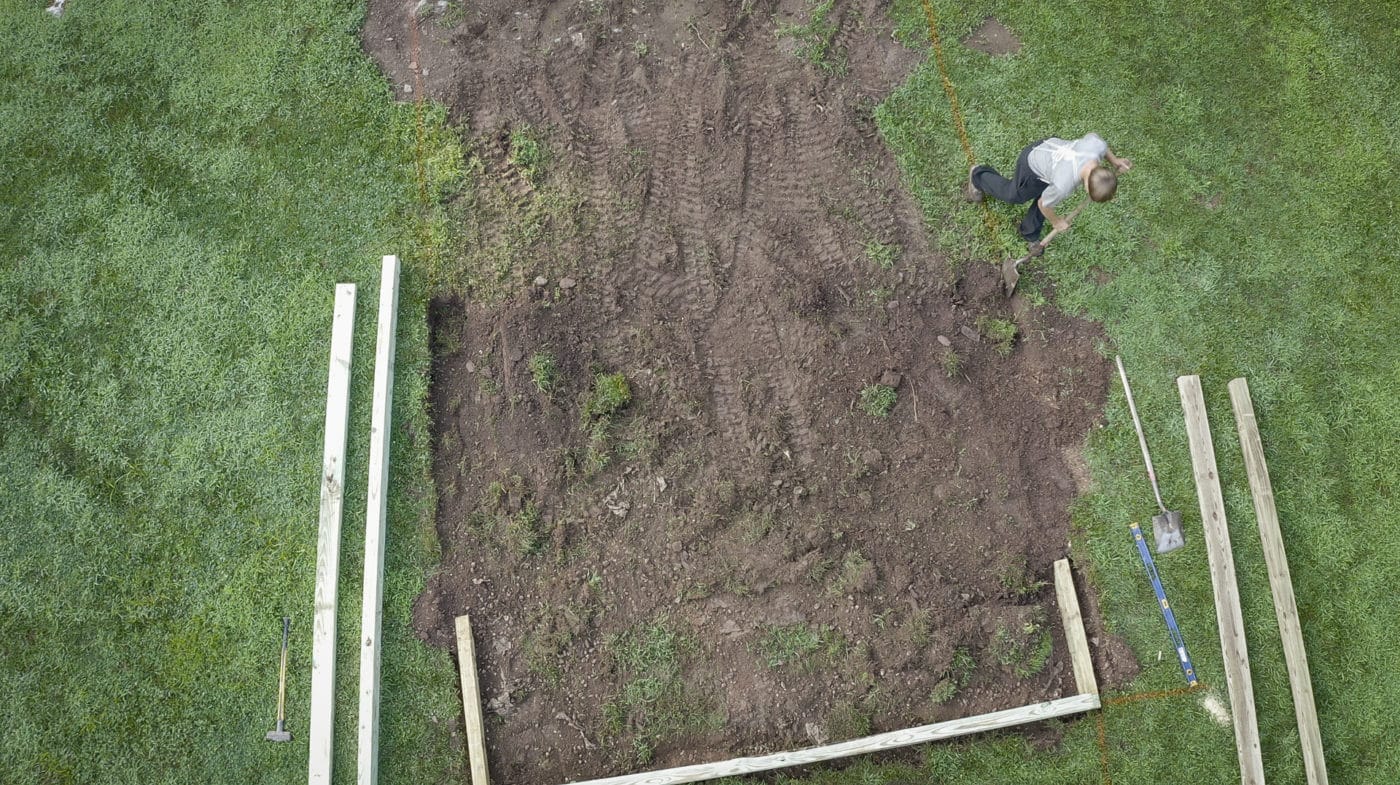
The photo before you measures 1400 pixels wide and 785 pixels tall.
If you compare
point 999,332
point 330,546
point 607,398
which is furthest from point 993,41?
point 330,546

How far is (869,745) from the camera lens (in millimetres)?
5258

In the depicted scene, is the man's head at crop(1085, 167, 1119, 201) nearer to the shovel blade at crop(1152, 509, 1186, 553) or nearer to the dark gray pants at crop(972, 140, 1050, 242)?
the dark gray pants at crop(972, 140, 1050, 242)

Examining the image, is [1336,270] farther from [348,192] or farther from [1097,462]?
[348,192]

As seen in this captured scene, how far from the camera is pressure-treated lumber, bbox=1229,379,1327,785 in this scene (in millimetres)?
5379

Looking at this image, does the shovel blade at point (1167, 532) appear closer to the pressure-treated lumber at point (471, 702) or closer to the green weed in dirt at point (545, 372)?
the green weed in dirt at point (545, 372)

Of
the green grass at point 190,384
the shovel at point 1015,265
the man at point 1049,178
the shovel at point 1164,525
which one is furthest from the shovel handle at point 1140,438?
the green grass at point 190,384

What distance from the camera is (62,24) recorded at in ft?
21.1

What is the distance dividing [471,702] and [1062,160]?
17.8ft

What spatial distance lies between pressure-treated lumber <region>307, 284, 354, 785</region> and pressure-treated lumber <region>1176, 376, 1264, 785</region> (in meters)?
6.23

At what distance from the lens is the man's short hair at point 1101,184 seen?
15.6 feet

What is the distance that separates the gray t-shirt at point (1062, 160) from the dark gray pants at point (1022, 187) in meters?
0.08

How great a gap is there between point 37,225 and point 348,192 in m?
2.46

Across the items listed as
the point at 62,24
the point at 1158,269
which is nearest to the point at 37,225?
the point at 62,24

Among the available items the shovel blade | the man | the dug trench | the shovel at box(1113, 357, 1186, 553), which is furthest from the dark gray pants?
the shovel blade
